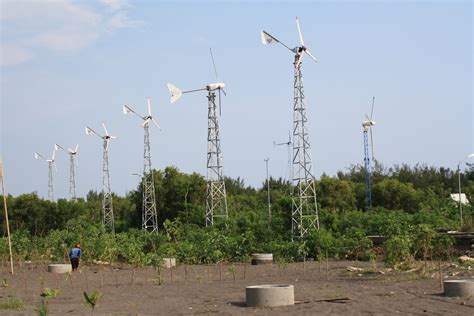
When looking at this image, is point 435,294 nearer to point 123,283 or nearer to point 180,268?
point 123,283

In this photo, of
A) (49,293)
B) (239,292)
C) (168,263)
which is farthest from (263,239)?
(49,293)

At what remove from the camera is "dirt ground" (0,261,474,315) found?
12227 mm

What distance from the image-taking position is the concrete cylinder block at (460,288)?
12594 millimetres

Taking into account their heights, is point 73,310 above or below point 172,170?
below

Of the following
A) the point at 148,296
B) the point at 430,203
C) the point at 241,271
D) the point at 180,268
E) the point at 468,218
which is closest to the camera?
the point at 148,296

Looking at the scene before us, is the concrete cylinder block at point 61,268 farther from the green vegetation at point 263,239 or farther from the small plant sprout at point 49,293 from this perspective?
the small plant sprout at point 49,293

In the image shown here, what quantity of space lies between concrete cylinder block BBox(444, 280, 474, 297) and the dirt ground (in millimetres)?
174

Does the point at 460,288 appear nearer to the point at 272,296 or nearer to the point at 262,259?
the point at 272,296

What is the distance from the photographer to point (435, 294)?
13547 mm

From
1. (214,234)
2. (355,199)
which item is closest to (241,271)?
(214,234)

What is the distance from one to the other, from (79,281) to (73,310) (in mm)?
8339

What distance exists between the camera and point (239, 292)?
1606 centimetres

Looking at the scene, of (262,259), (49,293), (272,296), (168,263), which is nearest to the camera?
(272,296)

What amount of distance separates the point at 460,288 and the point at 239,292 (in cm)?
532
